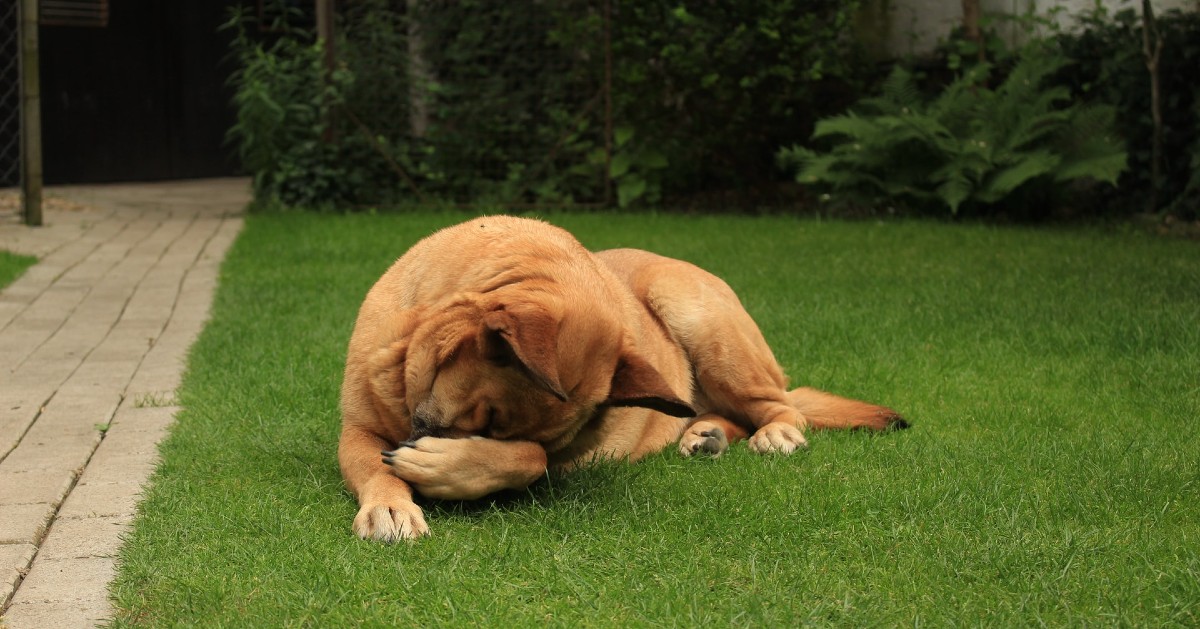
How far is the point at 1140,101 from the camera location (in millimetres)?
11703

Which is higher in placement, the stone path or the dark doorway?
Result: the dark doorway

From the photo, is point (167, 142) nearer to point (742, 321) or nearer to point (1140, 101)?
point (1140, 101)

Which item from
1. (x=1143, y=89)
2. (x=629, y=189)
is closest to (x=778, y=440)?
(x=629, y=189)

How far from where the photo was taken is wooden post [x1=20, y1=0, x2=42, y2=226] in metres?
10.9

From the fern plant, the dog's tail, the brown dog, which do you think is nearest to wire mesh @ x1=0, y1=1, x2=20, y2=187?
the fern plant

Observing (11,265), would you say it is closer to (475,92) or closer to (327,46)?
(327,46)

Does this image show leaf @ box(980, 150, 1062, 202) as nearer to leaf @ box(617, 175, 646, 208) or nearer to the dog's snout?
leaf @ box(617, 175, 646, 208)

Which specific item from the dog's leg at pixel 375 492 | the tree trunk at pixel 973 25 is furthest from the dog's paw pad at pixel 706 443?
the tree trunk at pixel 973 25

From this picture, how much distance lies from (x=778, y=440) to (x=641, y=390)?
3.74 feet

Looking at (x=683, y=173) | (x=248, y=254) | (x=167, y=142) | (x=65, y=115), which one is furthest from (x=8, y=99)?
(x=683, y=173)

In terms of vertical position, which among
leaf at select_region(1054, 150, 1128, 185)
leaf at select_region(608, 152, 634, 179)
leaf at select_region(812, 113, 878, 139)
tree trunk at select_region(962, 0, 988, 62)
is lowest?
leaf at select_region(608, 152, 634, 179)

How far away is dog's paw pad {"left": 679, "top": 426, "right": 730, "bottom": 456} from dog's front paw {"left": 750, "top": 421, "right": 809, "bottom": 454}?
0.12 metres

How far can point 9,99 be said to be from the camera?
15.1 m

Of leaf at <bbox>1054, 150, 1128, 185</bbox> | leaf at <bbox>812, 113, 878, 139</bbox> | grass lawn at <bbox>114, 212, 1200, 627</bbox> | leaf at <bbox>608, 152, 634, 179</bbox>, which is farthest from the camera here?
leaf at <bbox>608, 152, 634, 179</bbox>
